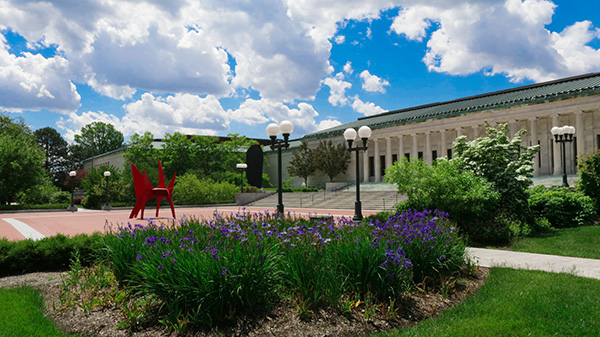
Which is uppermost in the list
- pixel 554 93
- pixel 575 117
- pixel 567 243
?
pixel 554 93

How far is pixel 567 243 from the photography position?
12680 millimetres

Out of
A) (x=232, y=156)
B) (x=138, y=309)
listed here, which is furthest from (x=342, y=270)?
(x=232, y=156)

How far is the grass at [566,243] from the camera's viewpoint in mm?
11164

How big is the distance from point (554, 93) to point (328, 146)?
26.7 m

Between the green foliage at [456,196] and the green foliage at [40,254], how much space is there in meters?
9.74

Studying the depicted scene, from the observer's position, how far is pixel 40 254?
962 centimetres

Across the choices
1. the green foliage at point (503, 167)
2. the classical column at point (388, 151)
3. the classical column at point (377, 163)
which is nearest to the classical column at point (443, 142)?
the classical column at point (388, 151)

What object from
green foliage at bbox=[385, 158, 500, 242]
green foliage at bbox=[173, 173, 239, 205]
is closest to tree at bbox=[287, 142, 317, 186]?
green foliage at bbox=[173, 173, 239, 205]

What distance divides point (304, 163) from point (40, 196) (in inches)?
1231

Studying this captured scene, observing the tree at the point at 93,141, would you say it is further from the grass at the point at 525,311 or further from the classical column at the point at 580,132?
the grass at the point at 525,311

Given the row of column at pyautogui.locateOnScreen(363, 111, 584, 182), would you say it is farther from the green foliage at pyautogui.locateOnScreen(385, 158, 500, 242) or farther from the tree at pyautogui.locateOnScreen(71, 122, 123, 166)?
the tree at pyautogui.locateOnScreen(71, 122, 123, 166)

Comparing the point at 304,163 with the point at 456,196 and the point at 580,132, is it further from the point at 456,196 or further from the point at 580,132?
the point at 456,196

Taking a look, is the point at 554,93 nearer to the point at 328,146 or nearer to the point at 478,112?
the point at 478,112

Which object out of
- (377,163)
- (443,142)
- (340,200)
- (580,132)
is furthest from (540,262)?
(377,163)
